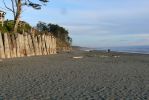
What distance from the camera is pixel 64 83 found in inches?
542

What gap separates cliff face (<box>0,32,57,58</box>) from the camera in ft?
89.6

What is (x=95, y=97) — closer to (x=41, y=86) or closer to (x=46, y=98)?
(x=46, y=98)

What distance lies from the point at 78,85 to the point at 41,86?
1.31 meters

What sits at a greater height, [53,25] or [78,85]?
[53,25]

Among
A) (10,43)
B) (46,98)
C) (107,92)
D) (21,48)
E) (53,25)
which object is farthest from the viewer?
(53,25)

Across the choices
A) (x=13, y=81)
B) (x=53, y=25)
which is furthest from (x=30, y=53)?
(x=53, y=25)

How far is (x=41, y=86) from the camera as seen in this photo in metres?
13.0

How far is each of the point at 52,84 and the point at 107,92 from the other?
2.68 meters

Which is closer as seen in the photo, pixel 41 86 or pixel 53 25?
pixel 41 86

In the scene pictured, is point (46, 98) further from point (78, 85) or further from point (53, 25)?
point (53, 25)

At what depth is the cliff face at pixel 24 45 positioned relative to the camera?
27.3m

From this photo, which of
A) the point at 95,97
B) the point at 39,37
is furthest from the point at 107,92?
the point at 39,37

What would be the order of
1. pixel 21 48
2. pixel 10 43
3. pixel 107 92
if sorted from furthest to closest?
1. pixel 21 48
2. pixel 10 43
3. pixel 107 92

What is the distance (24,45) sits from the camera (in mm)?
31453
